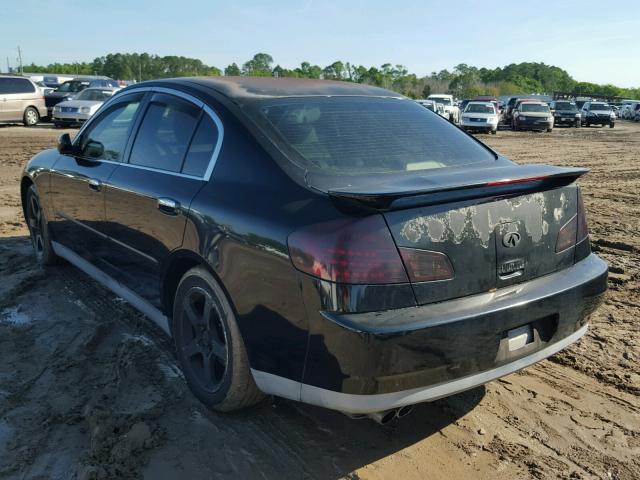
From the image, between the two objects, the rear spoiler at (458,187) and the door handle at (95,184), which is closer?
the rear spoiler at (458,187)

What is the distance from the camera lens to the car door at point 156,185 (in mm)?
3139

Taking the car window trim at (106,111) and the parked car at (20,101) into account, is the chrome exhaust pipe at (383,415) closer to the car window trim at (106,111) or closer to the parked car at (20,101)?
the car window trim at (106,111)

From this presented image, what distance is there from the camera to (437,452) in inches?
108

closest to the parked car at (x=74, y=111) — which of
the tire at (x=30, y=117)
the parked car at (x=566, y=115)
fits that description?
the tire at (x=30, y=117)

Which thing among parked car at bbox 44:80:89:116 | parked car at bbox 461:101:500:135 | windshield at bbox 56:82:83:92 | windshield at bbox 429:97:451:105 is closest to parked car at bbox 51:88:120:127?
parked car at bbox 44:80:89:116

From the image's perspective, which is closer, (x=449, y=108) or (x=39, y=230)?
(x=39, y=230)

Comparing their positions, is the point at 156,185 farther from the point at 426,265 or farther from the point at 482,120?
the point at 482,120

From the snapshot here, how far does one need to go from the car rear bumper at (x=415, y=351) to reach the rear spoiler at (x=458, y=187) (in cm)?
Result: 42

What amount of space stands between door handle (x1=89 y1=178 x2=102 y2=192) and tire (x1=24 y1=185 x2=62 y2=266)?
4.04 ft

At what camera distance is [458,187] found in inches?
97.2

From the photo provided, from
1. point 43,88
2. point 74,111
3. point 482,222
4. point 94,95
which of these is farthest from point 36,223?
point 43,88

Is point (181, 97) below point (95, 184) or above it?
above

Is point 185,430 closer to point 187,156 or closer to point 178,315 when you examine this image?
point 178,315

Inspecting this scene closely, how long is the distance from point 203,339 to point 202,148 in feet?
3.33
